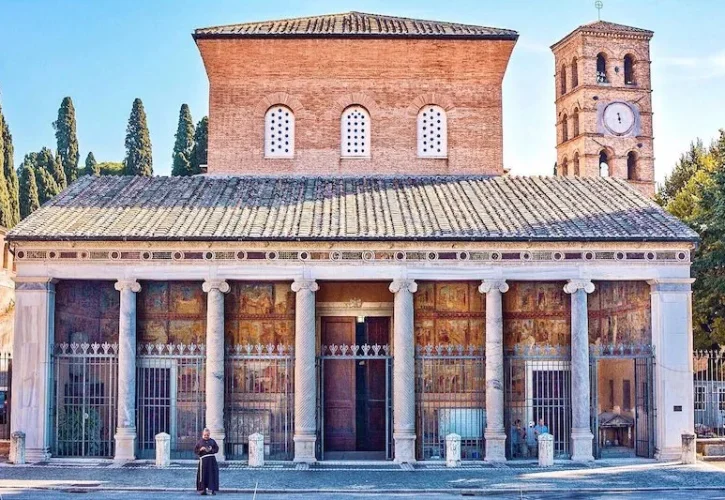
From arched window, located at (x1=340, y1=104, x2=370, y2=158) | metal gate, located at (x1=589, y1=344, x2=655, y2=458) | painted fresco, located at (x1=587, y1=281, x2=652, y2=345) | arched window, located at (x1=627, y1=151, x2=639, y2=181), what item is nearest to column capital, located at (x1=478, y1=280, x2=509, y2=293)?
metal gate, located at (x1=589, y1=344, x2=655, y2=458)

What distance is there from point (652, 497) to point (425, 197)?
384 inches

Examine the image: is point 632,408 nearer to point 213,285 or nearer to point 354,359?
point 354,359

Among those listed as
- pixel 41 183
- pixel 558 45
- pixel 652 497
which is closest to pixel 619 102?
pixel 558 45

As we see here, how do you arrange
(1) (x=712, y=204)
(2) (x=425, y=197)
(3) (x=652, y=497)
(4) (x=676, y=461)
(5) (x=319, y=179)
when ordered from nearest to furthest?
(3) (x=652, y=497) < (4) (x=676, y=461) < (2) (x=425, y=197) < (5) (x=319, y=179) < (1) (x=712, y=204)

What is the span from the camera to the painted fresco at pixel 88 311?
23.7 metres

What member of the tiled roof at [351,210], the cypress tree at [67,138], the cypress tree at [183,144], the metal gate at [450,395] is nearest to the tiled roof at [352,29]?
the tiled roof at [351,210]

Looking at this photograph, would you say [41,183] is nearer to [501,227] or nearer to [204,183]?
[204,183]

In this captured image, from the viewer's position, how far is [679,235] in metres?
22.5

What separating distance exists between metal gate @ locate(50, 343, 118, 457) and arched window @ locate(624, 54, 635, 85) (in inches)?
1528

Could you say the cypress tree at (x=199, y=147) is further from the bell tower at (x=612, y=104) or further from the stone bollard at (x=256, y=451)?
the stone bollard at (x=256, y=451)

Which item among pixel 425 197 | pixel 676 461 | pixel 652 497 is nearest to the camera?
pixel 652 497

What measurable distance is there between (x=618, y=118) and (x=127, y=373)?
3843 cm

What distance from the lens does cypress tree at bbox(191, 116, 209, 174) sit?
55.8 metres

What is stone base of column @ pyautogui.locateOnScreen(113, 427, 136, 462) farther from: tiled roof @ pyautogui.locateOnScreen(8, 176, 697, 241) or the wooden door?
the wooden door
